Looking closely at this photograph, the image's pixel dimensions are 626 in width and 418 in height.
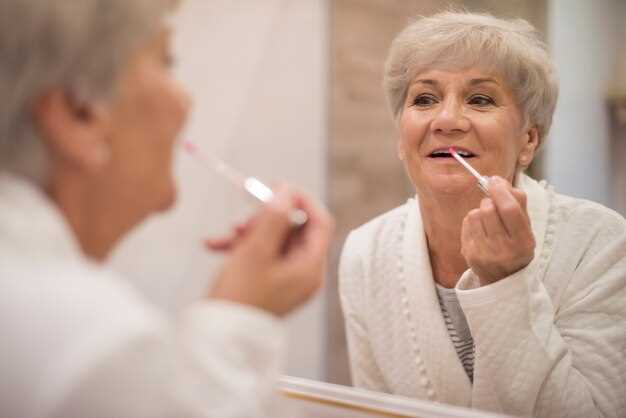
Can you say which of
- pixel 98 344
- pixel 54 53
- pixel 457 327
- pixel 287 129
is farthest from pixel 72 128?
pixel 287 129

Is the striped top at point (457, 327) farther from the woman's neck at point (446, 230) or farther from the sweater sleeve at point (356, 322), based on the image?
the sweater sleeve at point (356, 322)

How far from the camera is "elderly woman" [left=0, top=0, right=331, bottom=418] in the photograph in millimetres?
517

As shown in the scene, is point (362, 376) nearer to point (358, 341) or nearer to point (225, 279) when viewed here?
point (358, 341)

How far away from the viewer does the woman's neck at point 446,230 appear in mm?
1048

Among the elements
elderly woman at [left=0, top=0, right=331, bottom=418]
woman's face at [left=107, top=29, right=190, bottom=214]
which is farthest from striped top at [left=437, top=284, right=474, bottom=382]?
woman's face at [left=107, top=29, right=190, bottom=214]

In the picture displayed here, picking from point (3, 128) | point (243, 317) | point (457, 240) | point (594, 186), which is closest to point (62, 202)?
point (3, 128)

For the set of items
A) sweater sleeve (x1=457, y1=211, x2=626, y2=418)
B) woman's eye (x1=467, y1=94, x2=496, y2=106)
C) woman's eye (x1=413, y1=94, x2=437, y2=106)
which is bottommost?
sweater sleeve (x1=457, y1=211, x2=626, y2=418)

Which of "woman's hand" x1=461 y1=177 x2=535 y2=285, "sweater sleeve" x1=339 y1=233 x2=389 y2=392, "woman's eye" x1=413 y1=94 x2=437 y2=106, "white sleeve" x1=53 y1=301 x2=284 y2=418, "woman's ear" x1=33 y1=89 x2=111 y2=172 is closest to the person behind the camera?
"white sleeve" x1=53 y1=301 x2=284 y2=418

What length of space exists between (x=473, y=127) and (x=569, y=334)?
0.34m

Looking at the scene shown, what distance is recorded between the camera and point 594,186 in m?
1.01

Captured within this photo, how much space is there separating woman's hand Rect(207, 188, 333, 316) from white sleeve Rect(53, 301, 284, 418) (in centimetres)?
2

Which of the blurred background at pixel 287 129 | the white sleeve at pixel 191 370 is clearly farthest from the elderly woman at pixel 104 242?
the blurred background at pixel 287 129

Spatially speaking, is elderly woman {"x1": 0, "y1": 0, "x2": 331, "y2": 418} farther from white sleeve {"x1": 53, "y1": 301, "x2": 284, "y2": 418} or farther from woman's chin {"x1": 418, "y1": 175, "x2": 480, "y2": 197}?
woman's chin {"x1": 418, "y1": 175, "x2": 480, "y2": 197}

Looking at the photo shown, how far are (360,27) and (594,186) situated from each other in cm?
55
